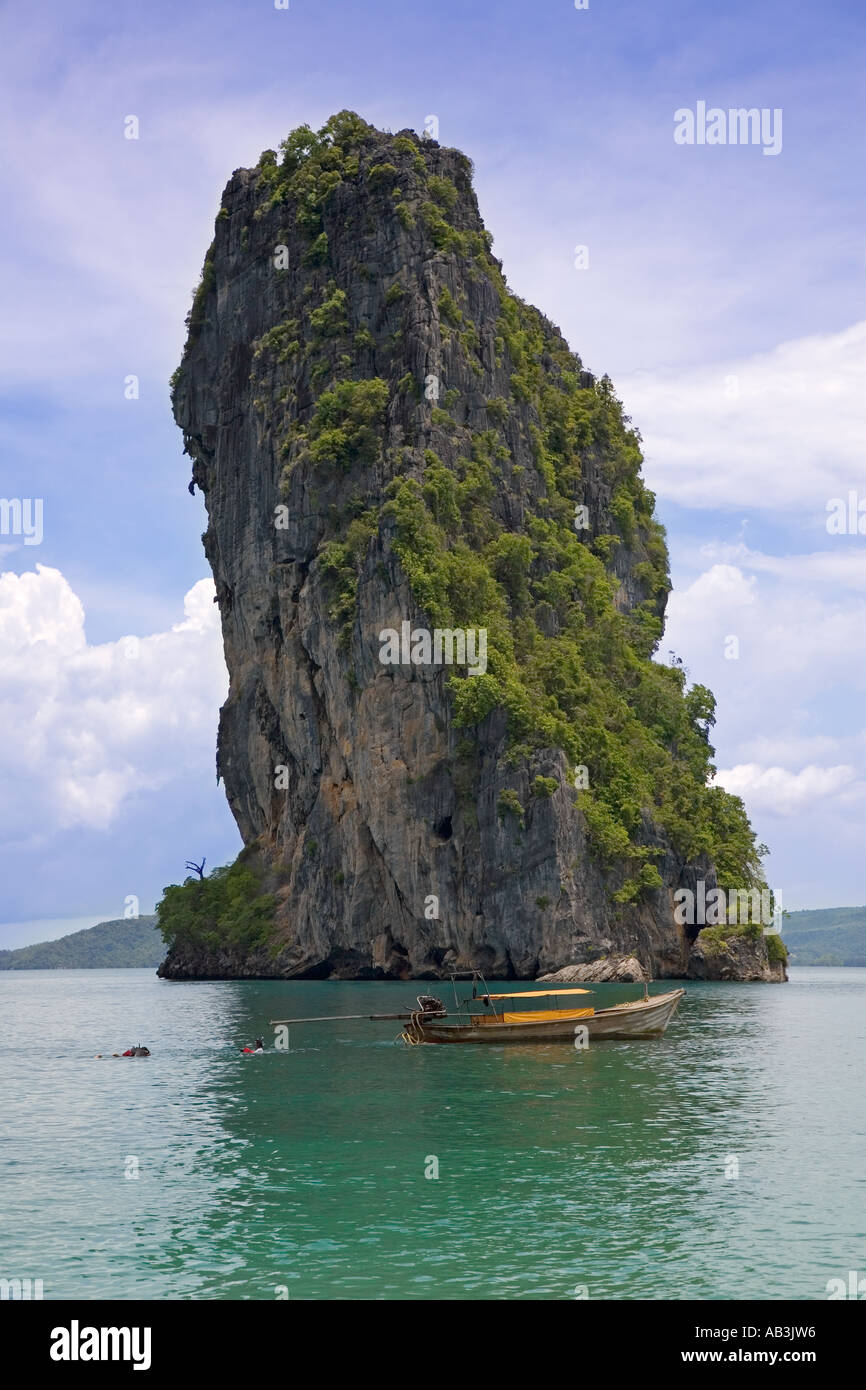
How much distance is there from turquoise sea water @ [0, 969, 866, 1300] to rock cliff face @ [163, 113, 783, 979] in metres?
31.1

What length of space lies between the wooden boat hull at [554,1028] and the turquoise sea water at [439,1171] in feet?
1.68

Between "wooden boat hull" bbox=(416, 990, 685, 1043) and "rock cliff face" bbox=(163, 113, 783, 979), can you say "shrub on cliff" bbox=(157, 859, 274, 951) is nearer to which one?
"rock cliff face" bbox=(163, 113, 783, 979)

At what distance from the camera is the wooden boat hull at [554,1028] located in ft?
125

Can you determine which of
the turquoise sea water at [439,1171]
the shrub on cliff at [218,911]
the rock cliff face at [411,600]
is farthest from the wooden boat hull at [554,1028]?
the shrub on cliff at [218,911]

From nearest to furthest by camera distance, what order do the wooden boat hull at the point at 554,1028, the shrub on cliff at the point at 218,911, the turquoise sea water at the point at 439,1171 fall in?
the turquoise sea water at the point at 439,1171
the wooden boat hull at the point at 554,1028
the shrub on cliff at the point at 218,911

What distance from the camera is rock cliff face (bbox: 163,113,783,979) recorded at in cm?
7181

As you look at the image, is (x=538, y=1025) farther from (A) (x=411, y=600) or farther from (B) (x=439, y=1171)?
(A) (x=411, y=600)

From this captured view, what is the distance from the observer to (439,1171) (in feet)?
70.5

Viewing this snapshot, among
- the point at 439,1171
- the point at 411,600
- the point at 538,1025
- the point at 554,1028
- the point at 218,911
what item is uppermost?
the point at 411,600

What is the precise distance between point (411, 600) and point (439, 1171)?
53.4m

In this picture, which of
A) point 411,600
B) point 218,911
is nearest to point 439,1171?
point 411,600

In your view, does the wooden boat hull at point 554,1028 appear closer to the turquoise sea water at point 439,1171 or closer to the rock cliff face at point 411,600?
the turquoise sea water at point 439,1171

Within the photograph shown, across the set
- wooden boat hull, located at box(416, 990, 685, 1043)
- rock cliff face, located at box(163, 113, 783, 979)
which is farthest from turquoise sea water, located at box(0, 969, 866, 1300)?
rock cliff face, located at box(163, 113, 783, 979)
